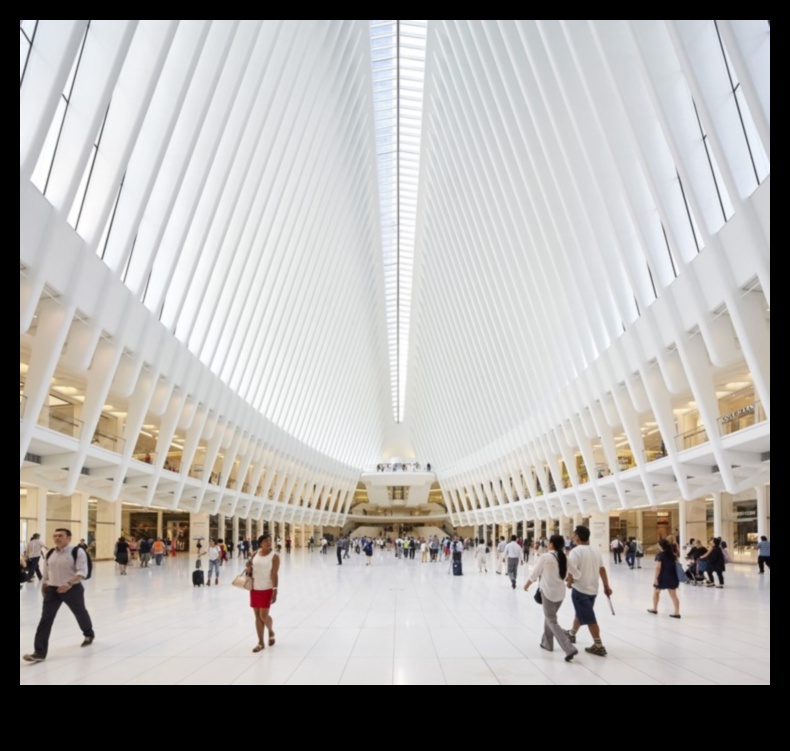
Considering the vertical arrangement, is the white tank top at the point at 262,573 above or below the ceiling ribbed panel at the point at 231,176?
below

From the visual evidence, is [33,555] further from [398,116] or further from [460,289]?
[460,289]

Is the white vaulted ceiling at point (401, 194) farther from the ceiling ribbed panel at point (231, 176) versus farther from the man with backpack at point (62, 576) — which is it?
the man with backpack at point (62, 576)

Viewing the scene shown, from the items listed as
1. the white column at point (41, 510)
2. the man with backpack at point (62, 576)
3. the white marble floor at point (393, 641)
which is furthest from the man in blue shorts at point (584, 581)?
the white column at point (41, 510)

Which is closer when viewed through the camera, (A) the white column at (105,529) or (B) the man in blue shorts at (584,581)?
(B) the man in blue shorts at (584,581)

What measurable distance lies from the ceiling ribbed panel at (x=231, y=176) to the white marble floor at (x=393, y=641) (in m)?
6.98

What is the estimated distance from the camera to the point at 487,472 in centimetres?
4806

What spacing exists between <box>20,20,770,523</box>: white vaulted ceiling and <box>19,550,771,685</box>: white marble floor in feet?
12.6

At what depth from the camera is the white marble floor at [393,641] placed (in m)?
7.06

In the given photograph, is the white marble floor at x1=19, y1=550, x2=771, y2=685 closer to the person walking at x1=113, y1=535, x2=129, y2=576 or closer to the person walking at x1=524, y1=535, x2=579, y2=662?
the person walking at x1=524, y1=535, x2=579, y2=662

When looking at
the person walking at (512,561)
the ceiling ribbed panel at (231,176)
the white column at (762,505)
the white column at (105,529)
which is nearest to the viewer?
the ceiling ribbed panel at (231,176)

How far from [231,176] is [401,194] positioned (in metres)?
20.0
